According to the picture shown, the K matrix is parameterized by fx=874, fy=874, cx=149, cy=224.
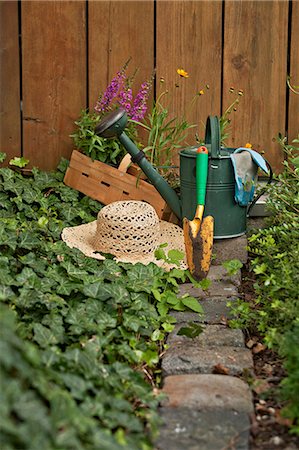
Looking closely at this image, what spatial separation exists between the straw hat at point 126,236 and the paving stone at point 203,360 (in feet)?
2.37

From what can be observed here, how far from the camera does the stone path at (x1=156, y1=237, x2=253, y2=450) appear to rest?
2.30m

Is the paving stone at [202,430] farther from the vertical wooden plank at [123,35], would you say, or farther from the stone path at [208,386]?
the vertical wooden plank at [123,35]

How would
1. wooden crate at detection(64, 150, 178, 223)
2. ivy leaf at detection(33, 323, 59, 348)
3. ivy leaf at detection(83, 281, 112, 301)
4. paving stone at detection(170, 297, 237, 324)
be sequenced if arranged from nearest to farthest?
ivy leaf at detection(33, 323, 59, 348)
ivy leaf at detection(83, 281, 112, 301)
paving stone at detection(170, 297, 237, 324)
wooden crate at detection(64, 150, 178, 223)

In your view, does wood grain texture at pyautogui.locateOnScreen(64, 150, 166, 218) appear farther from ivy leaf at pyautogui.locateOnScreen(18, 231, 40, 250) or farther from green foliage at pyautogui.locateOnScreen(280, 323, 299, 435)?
green foliage at pyautogui.locateOnScreen(280, 323, 299, 435)

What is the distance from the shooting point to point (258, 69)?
4293mm

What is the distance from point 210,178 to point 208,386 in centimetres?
139

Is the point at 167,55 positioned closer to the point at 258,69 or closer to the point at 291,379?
the point at 258,69

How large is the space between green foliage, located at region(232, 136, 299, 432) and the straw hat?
1.31 ft

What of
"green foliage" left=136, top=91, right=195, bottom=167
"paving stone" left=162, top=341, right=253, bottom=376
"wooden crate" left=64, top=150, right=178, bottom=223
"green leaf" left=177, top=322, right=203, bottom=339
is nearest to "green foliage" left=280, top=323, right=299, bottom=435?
"paving stone" left=162, top=341, right=253, bottom=376

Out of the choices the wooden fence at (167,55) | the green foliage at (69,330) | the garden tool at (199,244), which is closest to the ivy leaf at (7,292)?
the green foliage at (69,330)

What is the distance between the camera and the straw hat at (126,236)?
3631 mm

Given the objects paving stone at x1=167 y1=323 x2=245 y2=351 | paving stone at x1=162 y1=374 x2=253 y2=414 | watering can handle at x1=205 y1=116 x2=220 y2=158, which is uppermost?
watering can handle at x1=205 y1=116 x2=220 y2=158

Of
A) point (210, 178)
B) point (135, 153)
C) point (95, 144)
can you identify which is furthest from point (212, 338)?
point (95, 144)

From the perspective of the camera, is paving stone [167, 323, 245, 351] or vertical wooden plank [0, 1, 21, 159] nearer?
paving stone [167, 323, 245, 351]
